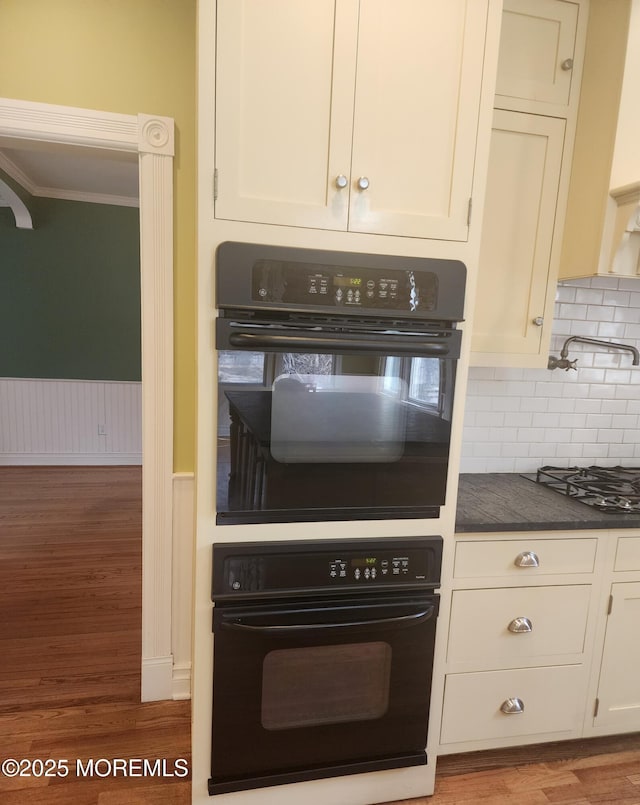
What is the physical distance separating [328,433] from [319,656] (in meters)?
0.65

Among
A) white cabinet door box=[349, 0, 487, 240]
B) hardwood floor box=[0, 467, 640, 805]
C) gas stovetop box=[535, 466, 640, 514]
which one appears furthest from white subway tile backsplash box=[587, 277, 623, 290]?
hardwood floor box=[0, 467, 640, 805]

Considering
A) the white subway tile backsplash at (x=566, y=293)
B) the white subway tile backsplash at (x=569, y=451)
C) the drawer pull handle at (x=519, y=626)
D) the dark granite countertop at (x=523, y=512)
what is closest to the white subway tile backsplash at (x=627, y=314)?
the white subway tile backsplash at (x=566, y=293)

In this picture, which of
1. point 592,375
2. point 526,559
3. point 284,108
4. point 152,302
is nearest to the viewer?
point 284,108

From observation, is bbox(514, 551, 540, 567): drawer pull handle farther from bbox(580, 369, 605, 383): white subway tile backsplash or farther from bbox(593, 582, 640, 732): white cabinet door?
bbox(580, 369, 605, 383): white subway tile backsplash

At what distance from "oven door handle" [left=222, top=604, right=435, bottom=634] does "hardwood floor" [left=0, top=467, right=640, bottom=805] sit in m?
0.64

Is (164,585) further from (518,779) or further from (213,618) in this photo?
(518,779)

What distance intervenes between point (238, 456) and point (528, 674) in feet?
4.03

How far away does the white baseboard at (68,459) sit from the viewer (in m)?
4.93

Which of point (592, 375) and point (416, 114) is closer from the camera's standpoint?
point (416, 114)

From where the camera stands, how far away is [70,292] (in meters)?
4.89

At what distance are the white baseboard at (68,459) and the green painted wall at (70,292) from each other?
77 cm

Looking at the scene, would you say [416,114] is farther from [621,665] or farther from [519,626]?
[621,665]

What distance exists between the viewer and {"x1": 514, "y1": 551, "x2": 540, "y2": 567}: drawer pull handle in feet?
5.24

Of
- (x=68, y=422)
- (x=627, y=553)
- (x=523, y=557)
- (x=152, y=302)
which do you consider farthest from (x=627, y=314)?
(x=68, y=422)
